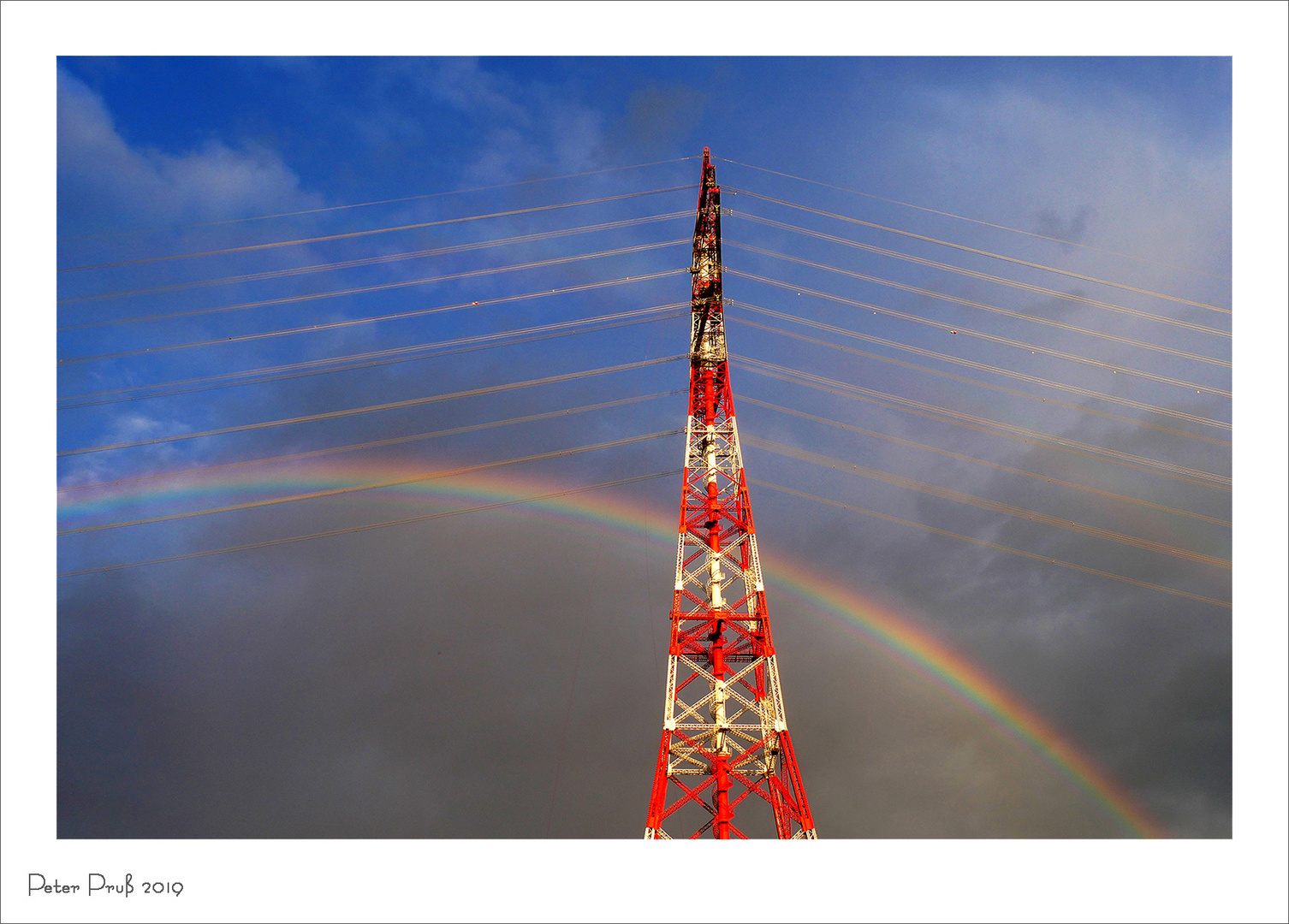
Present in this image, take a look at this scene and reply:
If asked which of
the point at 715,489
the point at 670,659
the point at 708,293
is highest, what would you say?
the point at 708,293

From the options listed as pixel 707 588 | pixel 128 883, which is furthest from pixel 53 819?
pixel 707 588

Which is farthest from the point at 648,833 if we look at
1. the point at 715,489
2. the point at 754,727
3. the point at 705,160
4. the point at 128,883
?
the point at 705,160

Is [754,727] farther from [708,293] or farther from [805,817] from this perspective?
[708,293]

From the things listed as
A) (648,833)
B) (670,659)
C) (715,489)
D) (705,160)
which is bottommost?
(648,833)

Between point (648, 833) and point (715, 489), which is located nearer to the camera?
point (648, 833)

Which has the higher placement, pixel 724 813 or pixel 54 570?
pixel 54 570

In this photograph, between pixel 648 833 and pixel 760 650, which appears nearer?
pixel 648 833

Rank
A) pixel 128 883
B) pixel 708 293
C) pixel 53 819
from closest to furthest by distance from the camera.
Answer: pixel 128 883 → pixel 53 819 → pixel 708 293

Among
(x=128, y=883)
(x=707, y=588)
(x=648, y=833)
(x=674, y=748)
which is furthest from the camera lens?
(x=707, y=588)

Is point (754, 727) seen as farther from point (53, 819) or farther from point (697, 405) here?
point (53, 819)
